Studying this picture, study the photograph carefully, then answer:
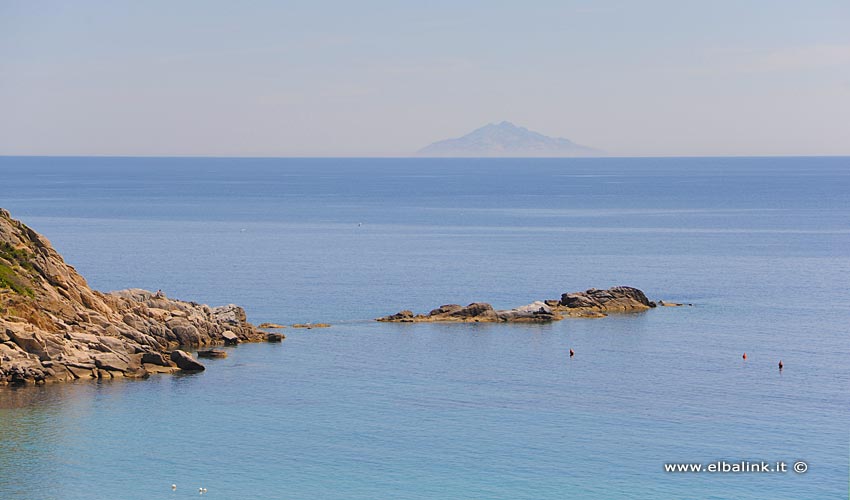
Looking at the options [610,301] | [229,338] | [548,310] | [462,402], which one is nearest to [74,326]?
[229,338]

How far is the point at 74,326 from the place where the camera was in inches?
3140

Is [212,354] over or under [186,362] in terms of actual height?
over

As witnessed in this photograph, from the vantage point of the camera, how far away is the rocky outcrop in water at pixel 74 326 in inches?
2960

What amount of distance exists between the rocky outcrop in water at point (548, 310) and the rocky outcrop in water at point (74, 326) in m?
19.9

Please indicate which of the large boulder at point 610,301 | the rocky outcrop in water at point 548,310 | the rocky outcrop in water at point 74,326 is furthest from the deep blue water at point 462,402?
the large boulder at point 610,301

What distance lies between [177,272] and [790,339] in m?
74.1

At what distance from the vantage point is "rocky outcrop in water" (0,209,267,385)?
247ft

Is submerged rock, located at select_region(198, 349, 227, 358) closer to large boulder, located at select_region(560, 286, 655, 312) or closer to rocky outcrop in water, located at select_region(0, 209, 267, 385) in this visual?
rocky outcrop in water, located at select_region(0, 209, 267, 385)

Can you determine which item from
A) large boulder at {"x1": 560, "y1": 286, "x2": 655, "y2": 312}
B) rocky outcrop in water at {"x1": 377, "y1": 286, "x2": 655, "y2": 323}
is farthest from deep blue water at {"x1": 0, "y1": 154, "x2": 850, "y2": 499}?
large boulder at {"x1": 560, "y1": 286, "x2": 655, "y2": 312}

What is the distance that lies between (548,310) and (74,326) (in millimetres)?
44874

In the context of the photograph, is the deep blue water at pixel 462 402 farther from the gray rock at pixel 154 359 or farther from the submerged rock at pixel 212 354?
the gray rock at pixel 154 359

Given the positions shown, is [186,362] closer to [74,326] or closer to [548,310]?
[74,326]

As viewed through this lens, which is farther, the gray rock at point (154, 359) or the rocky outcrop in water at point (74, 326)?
the gray rock at point (154, 359)

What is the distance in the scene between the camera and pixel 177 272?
13412 centimetres
